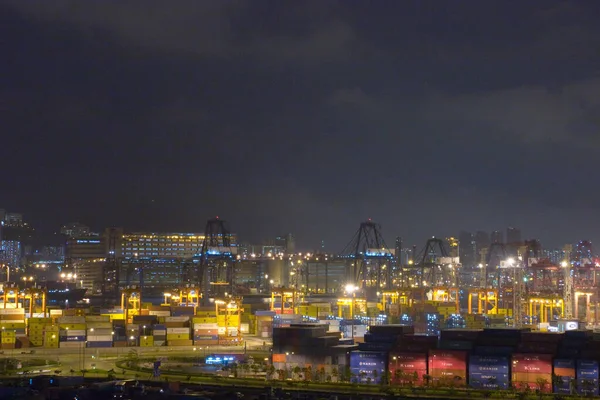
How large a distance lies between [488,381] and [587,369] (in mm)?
3335

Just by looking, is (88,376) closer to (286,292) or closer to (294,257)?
(286,292)

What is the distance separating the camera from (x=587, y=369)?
32188 millimetres

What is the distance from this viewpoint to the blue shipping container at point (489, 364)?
32906mm

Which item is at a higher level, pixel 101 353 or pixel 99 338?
pixel 99 338

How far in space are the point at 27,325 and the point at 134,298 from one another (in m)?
10.2

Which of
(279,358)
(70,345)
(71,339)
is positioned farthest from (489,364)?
(71,339)

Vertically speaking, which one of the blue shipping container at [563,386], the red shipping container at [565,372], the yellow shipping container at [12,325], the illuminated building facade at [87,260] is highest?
the illuminated building facade at [87,260]

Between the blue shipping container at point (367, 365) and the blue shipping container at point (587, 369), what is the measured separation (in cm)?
676

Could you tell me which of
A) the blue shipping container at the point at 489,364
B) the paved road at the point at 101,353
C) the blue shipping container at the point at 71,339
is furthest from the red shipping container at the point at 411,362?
the blue shipping container at the point at 71,339

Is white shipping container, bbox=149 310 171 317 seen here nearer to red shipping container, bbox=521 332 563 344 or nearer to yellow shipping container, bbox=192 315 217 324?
yellow shipping container, bbox=192 315 217 324

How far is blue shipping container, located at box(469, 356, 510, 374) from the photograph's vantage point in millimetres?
32906

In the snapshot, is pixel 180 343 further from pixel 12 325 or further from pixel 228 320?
pixel 12 325

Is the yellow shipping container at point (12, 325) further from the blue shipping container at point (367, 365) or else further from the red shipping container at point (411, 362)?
the red shipping container at point (411, 362)

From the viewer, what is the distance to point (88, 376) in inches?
1346
